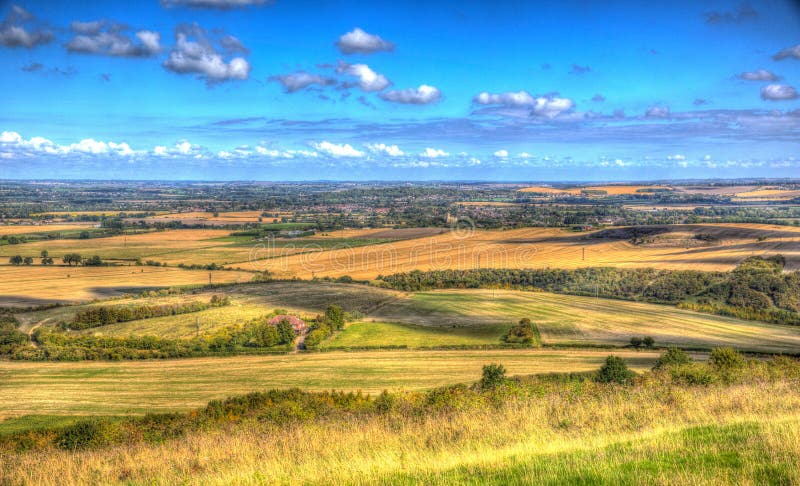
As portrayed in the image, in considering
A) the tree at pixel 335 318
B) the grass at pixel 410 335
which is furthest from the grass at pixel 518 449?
the tree at pixel 335 318

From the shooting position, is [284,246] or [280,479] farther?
[284,246]

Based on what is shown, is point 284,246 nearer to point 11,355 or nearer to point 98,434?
point 11,355

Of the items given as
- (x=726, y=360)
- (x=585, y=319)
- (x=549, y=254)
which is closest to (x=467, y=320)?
(x=585, y=319)

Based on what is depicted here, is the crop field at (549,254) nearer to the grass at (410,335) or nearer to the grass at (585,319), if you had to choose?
the grass at (585,319)

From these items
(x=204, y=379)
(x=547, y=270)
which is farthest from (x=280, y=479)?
(x=547, y=270)

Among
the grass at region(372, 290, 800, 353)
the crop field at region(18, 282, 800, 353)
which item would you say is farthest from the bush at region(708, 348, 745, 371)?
the grass at region(372, 290, 800, 353)

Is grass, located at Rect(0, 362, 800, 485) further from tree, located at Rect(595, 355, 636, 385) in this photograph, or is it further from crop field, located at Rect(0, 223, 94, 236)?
crop field, located at Rect(0, 223, 94, 236)
